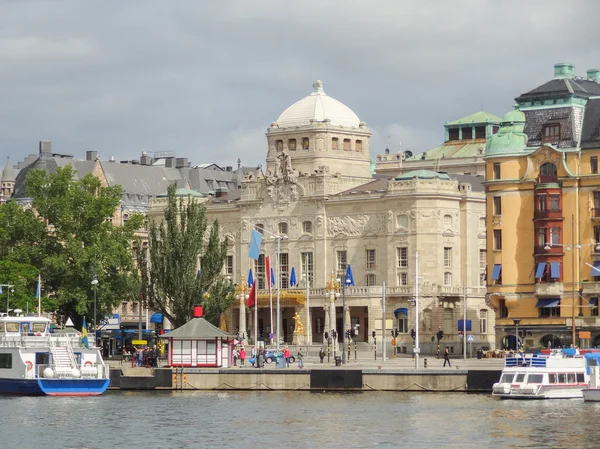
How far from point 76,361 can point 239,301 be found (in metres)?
66.0

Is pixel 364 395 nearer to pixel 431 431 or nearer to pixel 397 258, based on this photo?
pixel 431 431

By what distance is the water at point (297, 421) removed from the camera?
324 feet

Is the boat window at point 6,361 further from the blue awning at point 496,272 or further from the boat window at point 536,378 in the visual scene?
the blue awning at point 496,272

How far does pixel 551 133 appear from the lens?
538 ft

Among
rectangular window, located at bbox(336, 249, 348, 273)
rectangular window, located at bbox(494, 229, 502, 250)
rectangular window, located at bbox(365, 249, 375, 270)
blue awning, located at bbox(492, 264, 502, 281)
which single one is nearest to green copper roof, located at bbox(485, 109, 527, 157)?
rectangular window, located at bbox(494, 229, 502, 250)

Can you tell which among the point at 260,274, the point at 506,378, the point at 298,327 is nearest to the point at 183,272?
the point at 298,327

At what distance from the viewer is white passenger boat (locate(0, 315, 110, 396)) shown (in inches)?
5032

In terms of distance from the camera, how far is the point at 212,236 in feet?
514

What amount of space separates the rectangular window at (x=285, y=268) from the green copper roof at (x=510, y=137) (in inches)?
1435

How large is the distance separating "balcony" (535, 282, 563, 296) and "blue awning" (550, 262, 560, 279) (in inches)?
24.4

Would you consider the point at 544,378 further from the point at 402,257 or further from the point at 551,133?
the point at 402,257

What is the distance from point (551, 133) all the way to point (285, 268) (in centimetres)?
4229

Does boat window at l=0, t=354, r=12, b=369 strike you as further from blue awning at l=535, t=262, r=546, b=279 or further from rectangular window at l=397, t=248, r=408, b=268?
rectangular window at l=397, t=248, r=408, b=268

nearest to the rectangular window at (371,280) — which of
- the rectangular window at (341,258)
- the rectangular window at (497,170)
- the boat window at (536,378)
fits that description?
the rectangular window at (341,258)
